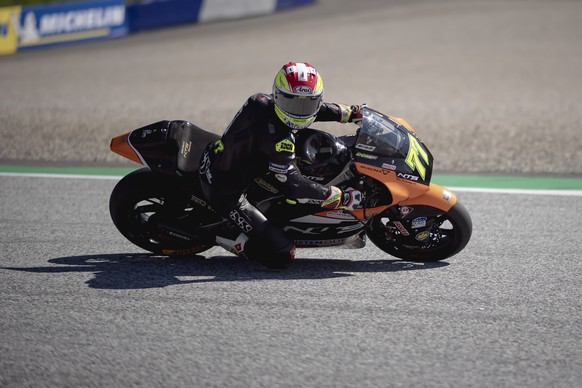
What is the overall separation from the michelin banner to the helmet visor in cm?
1704

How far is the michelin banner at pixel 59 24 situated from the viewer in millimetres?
21438

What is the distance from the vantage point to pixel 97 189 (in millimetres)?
8906

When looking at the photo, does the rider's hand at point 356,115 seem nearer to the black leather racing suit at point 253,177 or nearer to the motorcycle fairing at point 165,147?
the black leather racing suit at point 253,177

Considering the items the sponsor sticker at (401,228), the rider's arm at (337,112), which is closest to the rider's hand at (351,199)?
the sponsor sticker at (401,228)

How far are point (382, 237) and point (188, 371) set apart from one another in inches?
96.0

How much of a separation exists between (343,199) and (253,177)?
707mm

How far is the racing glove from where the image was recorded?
20.0 ft

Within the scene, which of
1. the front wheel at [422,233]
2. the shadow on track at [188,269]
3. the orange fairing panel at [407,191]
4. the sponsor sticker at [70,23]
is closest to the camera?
the shadow on track at [188,269]

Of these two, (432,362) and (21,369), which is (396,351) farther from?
(21,369)

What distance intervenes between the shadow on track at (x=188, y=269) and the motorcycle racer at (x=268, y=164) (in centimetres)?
17

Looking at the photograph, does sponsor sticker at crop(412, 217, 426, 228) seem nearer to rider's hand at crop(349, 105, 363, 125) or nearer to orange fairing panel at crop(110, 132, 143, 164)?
rider's hand at crop(349, 105, 363, 125)

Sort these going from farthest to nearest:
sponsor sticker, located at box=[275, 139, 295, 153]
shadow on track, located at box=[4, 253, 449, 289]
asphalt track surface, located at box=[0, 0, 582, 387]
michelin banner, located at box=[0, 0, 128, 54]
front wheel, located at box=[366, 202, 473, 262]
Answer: michelin banner, located at box=[0, 0, 128, 54] < front wheel, located at box=[366, 202, 473, 262] < shadow on track, located at box=[4, 253, 449, 289] < sponsor sticker, located at box=[275, 139, 295, 153] < asphalt track surface, located at box=[0, 0, 582, 387]

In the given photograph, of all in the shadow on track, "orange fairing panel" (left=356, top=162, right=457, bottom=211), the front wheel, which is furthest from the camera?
the front wheel

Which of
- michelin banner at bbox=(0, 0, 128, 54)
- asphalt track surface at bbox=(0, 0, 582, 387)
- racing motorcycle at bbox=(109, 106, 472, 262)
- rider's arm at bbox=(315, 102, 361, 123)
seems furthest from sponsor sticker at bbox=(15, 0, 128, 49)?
rider's arm at bbox=(315, 102, 361, 123)
